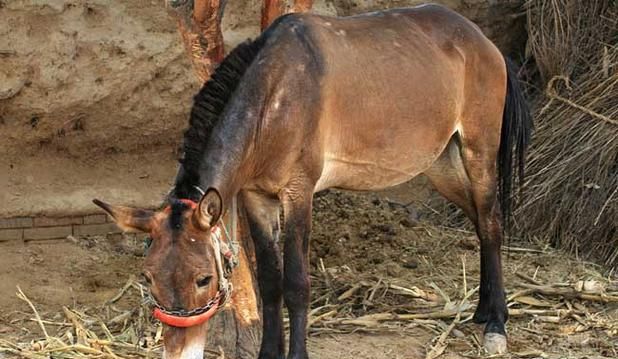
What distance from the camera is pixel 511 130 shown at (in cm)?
674

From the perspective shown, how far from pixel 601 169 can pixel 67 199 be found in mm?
3595

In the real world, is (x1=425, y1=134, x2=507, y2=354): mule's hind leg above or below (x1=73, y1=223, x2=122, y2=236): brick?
above

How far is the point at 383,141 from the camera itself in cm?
591

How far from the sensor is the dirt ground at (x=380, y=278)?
20.7ft

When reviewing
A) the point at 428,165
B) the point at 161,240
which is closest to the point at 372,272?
the point at 428,165

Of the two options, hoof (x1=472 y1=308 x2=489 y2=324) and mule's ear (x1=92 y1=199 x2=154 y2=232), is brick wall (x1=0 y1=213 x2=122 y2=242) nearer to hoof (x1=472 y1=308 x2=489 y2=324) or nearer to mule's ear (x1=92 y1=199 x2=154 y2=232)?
hoof (x1=472 y1=308 x2=489 y2=324)

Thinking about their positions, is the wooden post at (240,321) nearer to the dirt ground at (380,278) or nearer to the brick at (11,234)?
the dirt ground at (380,278)

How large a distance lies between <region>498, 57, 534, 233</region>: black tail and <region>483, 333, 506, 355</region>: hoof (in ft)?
2.58

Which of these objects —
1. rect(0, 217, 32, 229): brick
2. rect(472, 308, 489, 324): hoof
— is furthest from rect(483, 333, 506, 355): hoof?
rect(0, 217, 32, 229): brick

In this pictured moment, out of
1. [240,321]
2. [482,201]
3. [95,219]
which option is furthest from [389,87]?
→ [95,219]

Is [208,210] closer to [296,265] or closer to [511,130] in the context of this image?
[296,265]

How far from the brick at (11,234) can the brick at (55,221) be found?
0.35ft

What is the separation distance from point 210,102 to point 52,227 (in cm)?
250

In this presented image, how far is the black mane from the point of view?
16.6 ft
